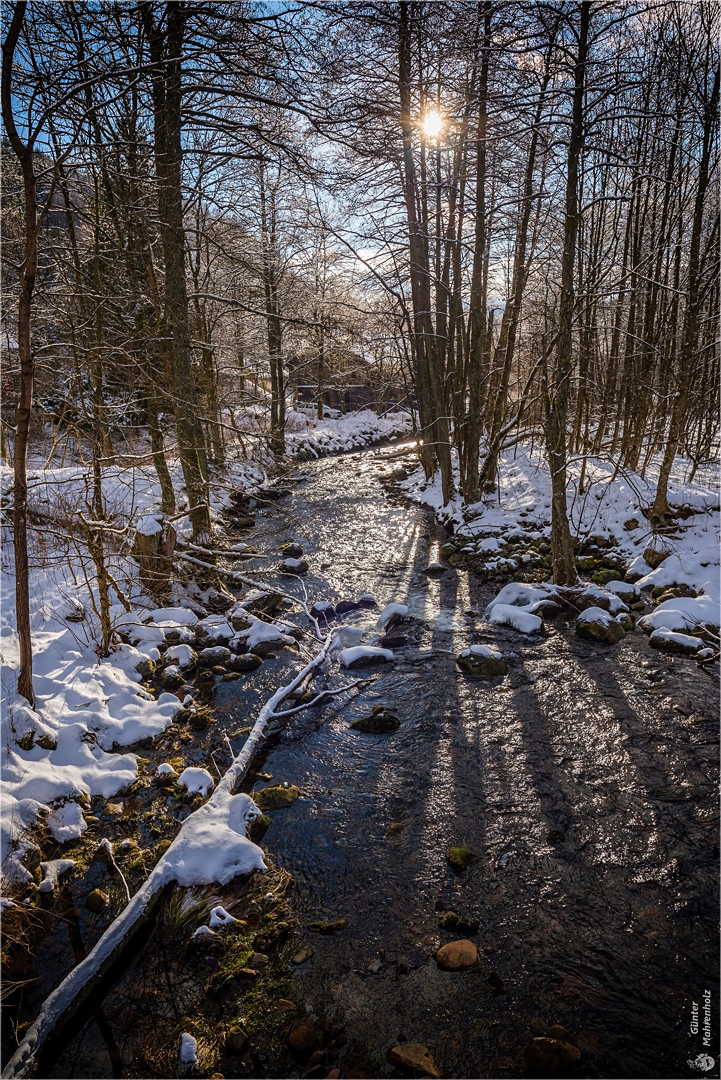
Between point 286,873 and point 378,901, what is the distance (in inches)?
27.4

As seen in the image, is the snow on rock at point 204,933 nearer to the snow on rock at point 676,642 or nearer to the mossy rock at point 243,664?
the mossy rock at point 243,664

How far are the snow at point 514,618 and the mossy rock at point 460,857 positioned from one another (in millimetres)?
3859

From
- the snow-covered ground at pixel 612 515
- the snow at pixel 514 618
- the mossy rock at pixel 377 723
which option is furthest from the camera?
the snow-covered ground at pixel 612 515

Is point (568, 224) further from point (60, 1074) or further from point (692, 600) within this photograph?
point (60, 1074)

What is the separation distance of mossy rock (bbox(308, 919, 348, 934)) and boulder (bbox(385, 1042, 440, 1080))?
2.43 ft

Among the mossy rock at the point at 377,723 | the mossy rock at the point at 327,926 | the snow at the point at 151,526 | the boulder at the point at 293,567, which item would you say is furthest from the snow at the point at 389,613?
the mossy rock at the point at 327,926

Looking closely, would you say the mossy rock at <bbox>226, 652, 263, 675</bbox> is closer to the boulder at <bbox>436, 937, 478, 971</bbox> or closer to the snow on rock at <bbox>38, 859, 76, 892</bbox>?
the snow on rock at <bbox>38, 859, 76, 892</bbox>

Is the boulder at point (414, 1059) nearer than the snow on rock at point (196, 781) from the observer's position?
Yes

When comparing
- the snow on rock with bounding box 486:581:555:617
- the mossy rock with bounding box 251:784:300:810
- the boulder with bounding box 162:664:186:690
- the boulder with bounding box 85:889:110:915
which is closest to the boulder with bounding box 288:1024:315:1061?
the boulder with bounding box 85:889:110:915

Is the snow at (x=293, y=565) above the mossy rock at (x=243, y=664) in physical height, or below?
above

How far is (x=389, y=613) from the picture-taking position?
7.69m

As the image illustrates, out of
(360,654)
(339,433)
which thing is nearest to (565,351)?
(360,654)

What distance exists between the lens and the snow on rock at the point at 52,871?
3.66m

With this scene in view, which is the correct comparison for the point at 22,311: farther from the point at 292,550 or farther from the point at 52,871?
the point at 292,550
